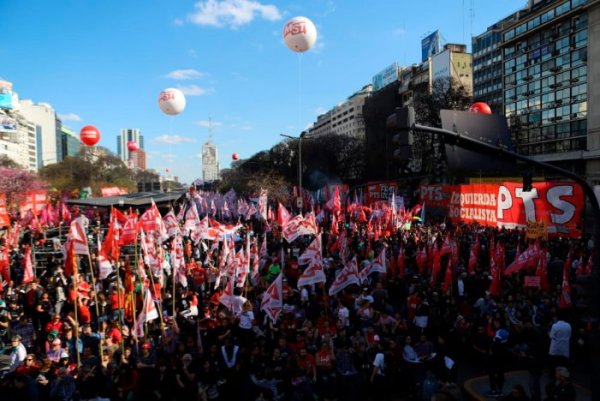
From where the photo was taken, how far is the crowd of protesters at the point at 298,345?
26.9 feet

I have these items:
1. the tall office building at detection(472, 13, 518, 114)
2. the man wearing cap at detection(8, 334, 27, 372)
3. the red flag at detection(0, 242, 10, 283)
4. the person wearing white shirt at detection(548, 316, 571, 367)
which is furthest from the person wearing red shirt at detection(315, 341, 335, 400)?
the tall office building at detection(472, 13, 518, 114)

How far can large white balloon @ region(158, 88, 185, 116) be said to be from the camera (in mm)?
19609

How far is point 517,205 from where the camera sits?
18.1 m

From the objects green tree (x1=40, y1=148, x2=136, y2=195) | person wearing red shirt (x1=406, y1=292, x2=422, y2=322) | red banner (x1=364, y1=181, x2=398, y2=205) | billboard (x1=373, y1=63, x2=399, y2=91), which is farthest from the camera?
billboard (x1=373, y1=63, x2=399, y2=91)

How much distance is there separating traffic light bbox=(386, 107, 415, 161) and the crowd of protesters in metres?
3.13

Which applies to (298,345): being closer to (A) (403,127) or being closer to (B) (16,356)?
(A) (403,127)

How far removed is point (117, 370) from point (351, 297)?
6.56 m

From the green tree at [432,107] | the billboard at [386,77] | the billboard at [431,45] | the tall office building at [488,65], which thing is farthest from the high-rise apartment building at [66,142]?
the green tree at [432,107]

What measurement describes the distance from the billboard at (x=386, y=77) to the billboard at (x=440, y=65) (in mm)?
26805

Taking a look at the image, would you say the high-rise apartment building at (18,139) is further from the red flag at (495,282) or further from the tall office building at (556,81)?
the red flag at (495,282)

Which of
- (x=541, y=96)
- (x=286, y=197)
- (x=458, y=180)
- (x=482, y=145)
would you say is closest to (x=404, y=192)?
(x=458, y=180)

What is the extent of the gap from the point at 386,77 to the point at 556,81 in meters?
68.5

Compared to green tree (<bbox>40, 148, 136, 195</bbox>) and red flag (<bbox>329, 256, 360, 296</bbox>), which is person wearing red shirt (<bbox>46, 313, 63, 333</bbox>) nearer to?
red flag (<bbox>329, 256, 360, 296</bbox>)

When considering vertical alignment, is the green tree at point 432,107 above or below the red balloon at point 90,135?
above
